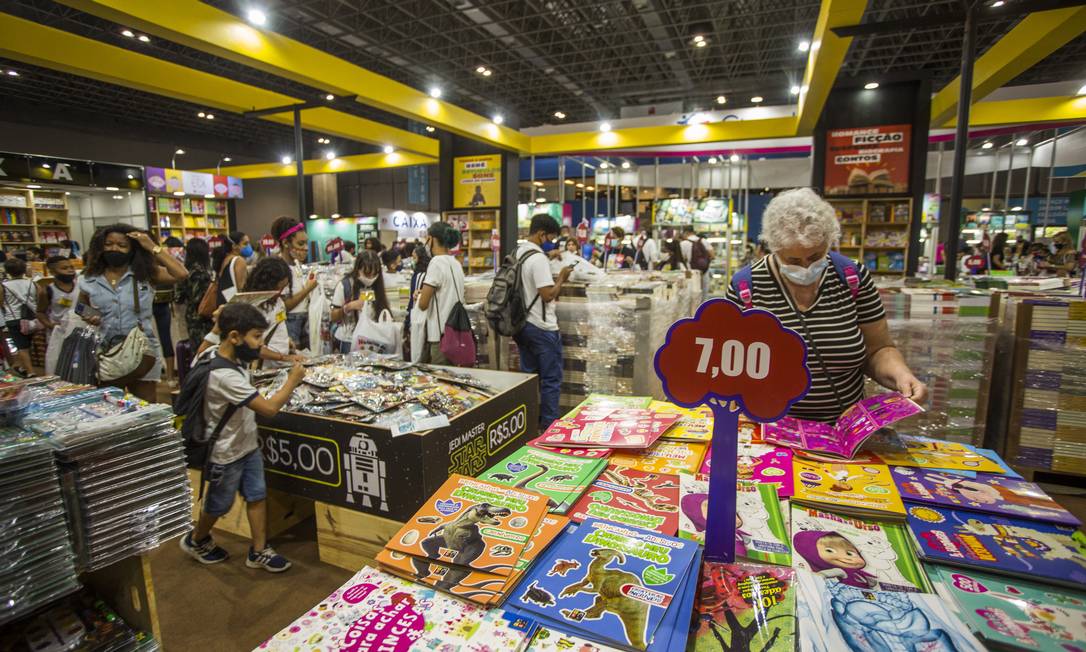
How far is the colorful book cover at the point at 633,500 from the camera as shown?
1.08 m

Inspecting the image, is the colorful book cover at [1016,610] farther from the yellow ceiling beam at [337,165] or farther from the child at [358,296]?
the yellow ceiling beam at [337,165]

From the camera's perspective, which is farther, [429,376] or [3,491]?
[429,376]

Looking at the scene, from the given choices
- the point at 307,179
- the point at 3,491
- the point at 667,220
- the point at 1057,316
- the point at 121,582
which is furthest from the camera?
the point at 307,179

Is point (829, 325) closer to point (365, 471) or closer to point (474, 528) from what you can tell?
point (474, 528)

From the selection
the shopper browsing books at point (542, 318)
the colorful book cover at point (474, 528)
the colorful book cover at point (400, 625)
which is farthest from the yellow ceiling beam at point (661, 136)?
the colorful book cover at point (400, 625)

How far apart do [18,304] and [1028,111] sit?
14299mm

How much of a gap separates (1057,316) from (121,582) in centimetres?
463

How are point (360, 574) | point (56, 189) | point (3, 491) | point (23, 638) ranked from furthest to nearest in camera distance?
point (56, 189) → point (23, 638) → point (3, 491) → point (360, 574)

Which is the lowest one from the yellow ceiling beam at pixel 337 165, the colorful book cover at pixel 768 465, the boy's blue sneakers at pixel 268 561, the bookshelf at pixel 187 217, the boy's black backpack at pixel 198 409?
the boy's blue sneakers at pixel 268 561

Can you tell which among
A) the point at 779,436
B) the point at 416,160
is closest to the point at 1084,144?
the point at 779,436

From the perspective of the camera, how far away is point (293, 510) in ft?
9.77

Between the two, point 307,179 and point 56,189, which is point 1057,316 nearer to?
point 56,189

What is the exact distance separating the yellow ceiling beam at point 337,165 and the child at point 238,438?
1338 cm

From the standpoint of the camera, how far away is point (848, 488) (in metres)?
1.16
